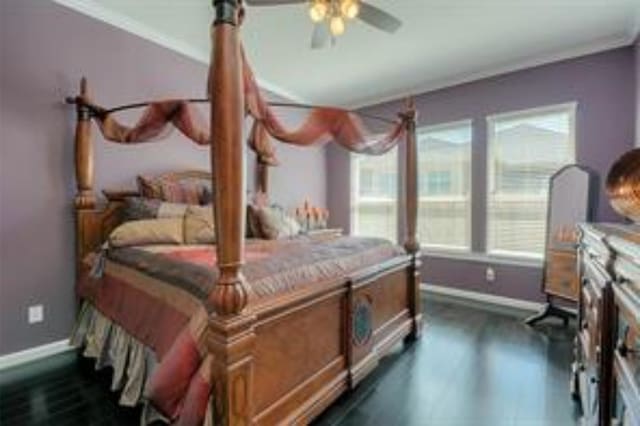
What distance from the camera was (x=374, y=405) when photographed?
7.09ft

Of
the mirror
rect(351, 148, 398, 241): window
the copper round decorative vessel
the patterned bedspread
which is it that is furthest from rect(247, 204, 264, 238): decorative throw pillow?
the mirror

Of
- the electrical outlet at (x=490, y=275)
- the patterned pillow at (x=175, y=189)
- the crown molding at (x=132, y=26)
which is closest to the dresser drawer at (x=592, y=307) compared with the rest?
the electrical outlet at (x=490, y=275)

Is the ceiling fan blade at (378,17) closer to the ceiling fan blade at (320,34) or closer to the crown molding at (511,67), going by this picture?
the ceiling fan blade at (320,34)

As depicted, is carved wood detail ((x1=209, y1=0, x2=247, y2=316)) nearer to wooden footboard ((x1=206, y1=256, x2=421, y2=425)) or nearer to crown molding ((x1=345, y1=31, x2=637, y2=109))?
wooden footboard ((x1=206, y1=256, x2=421, y2=425))

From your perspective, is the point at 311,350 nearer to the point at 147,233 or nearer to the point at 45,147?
the point at 147,233

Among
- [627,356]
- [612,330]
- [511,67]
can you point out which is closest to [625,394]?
[627,356]

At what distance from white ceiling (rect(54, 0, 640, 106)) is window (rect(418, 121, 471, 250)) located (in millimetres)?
681

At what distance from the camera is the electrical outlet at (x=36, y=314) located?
2.72 m

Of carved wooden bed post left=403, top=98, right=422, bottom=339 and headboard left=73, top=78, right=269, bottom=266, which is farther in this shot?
carved wooden bed post left=403, top=98, right=422, bottom=339

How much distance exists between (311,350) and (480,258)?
10.2ft

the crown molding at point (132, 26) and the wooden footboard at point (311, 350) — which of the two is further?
the crown molding at point (132, 26)

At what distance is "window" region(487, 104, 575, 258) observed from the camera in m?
3.85

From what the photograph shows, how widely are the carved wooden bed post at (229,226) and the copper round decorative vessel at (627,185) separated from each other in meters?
1.33

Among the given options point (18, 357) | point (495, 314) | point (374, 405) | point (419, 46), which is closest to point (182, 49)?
point (419, 46)
